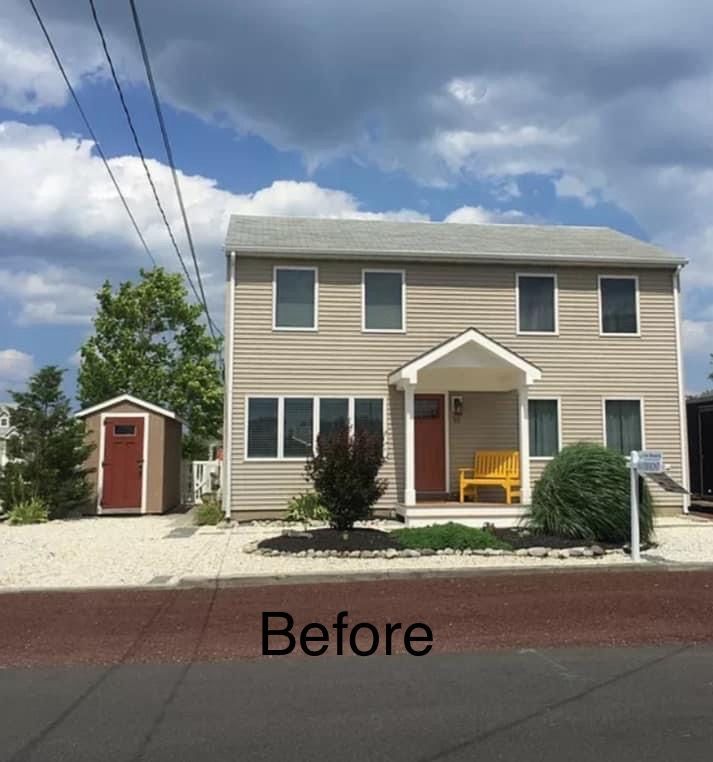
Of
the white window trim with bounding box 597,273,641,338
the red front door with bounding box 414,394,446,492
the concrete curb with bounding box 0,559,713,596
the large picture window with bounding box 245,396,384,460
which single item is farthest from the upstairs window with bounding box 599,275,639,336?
the concrete curb with bounding box 0,559,713,596

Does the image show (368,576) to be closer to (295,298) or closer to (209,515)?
(209,515)

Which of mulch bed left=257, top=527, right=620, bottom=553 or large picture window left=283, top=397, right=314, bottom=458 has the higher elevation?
large picture window left=283, top=397, right=314, bottom=458

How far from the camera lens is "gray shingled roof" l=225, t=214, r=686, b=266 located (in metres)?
17.0

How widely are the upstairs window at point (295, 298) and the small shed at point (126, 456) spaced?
379 cm

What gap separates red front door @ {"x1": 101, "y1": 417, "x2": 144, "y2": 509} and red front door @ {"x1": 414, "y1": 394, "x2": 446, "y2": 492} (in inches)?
244

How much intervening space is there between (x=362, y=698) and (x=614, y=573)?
6017mm

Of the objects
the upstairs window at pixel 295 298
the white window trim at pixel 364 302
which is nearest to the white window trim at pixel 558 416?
the white window trim at pixel 364 302

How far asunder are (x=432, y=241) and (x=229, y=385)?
5.74m

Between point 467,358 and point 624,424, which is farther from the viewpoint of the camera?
point 624,424

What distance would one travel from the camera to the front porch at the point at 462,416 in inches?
616

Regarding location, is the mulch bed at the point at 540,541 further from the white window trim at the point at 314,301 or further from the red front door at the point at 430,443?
the white window trim at the point at 314,301

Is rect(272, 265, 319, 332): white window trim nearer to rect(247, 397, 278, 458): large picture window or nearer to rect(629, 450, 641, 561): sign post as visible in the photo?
rect(247, 397, 278, 458): large picture window

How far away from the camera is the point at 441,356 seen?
1555cm

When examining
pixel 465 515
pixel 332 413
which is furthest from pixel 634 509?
pixel 332 413
